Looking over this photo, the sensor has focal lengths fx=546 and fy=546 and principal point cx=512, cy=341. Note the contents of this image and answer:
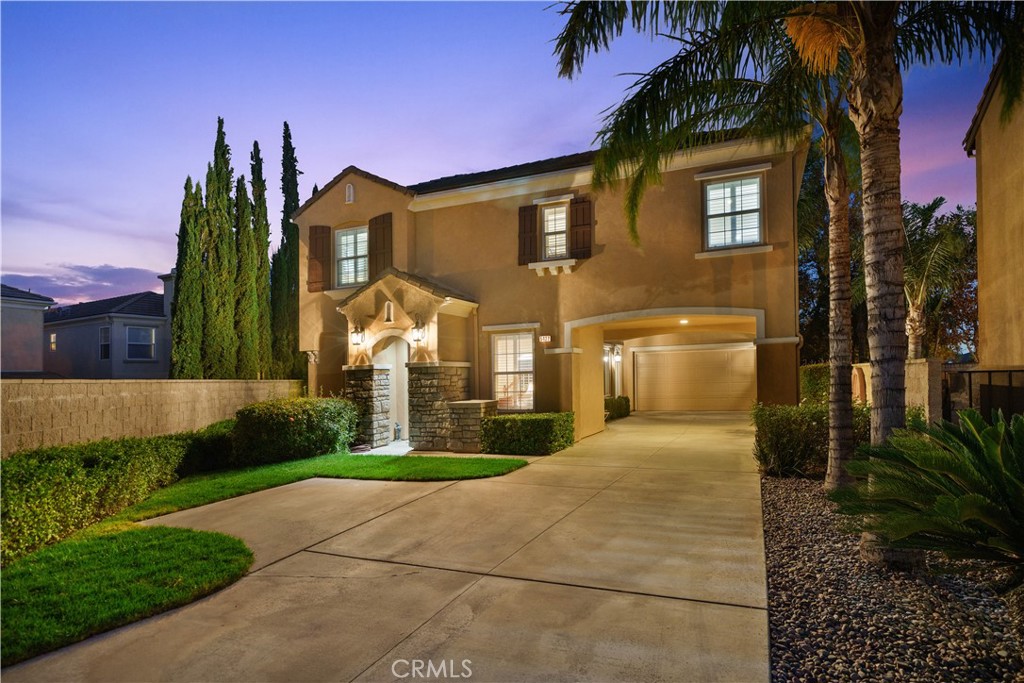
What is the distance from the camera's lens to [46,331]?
2844 centimetres

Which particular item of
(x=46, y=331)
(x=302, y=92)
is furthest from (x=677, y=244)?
(x=46, y=331)

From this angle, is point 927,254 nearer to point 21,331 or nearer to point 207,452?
point 207,452

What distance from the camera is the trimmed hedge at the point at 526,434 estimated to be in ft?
40.0

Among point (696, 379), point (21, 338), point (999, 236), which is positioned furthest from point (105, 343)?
point (999, 236)

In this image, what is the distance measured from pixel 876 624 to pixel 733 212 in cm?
975

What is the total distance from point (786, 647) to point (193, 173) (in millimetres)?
21076

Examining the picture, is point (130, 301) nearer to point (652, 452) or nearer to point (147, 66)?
point (147, 66)

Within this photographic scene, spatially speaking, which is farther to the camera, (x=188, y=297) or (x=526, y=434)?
(x=188, y=297)

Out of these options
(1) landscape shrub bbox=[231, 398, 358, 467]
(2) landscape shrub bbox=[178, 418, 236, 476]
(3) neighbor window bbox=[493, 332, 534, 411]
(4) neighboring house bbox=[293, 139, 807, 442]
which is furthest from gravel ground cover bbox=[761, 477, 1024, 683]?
(2) landscape shrub bbox=[178, 418, 236, 476]

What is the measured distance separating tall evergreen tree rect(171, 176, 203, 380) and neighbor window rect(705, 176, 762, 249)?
1634 centimetres

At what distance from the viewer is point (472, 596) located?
4.53 metres

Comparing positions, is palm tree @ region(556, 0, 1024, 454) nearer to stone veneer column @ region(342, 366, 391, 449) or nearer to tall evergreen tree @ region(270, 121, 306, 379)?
stone veneer column @ region(342, 366, 391, 449)

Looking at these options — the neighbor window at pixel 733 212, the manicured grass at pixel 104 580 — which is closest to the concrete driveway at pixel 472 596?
the manicured grass at pixel 104 580

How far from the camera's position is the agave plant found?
3.09 metres
